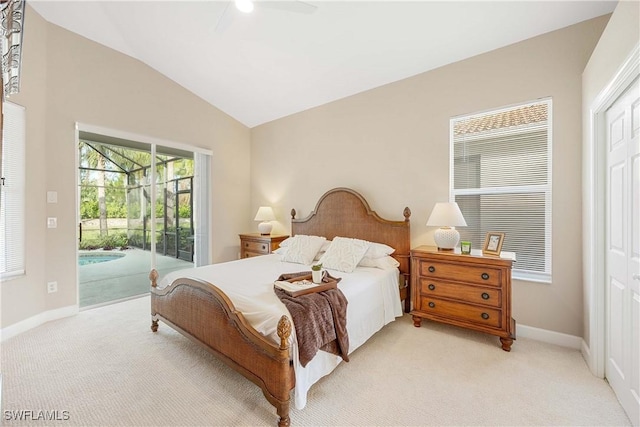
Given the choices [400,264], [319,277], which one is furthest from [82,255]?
[400,264]

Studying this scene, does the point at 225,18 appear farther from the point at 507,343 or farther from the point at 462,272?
the point at 507,343

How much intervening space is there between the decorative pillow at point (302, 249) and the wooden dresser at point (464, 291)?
1.18m

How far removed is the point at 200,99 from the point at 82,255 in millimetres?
2847

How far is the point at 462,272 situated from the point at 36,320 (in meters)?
4.57

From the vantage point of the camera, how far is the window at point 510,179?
286 cm

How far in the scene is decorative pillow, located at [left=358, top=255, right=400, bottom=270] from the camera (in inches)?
128

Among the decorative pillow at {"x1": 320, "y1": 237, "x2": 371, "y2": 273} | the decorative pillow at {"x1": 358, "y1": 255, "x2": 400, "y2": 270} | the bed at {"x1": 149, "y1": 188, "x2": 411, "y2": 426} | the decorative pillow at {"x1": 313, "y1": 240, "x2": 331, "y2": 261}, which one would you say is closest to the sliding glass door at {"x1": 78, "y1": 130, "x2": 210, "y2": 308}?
the bed at {"x1": 149, "y1": 188, "x2": 411, "y2": 426}

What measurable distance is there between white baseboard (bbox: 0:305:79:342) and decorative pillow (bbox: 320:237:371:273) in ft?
10.2

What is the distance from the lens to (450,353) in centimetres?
257

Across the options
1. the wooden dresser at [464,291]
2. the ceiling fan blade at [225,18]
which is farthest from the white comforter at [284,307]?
the ceiling fan blade at [225,18]

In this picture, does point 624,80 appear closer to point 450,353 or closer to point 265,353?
point 450,353

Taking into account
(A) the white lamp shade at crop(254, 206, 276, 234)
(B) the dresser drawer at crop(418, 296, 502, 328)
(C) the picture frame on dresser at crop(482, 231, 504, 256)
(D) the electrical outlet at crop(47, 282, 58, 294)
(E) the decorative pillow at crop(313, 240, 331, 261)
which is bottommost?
(B) the dresser drawer at crop(418, 296, 502, 328)

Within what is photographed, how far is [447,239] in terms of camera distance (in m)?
3.02

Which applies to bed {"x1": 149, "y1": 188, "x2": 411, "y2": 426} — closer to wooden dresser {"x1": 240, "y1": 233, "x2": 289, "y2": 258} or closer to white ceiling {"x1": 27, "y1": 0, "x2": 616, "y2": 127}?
wooden dresser {"x1": 240, "y1": 233, "x2": 289, "y2": 258}
